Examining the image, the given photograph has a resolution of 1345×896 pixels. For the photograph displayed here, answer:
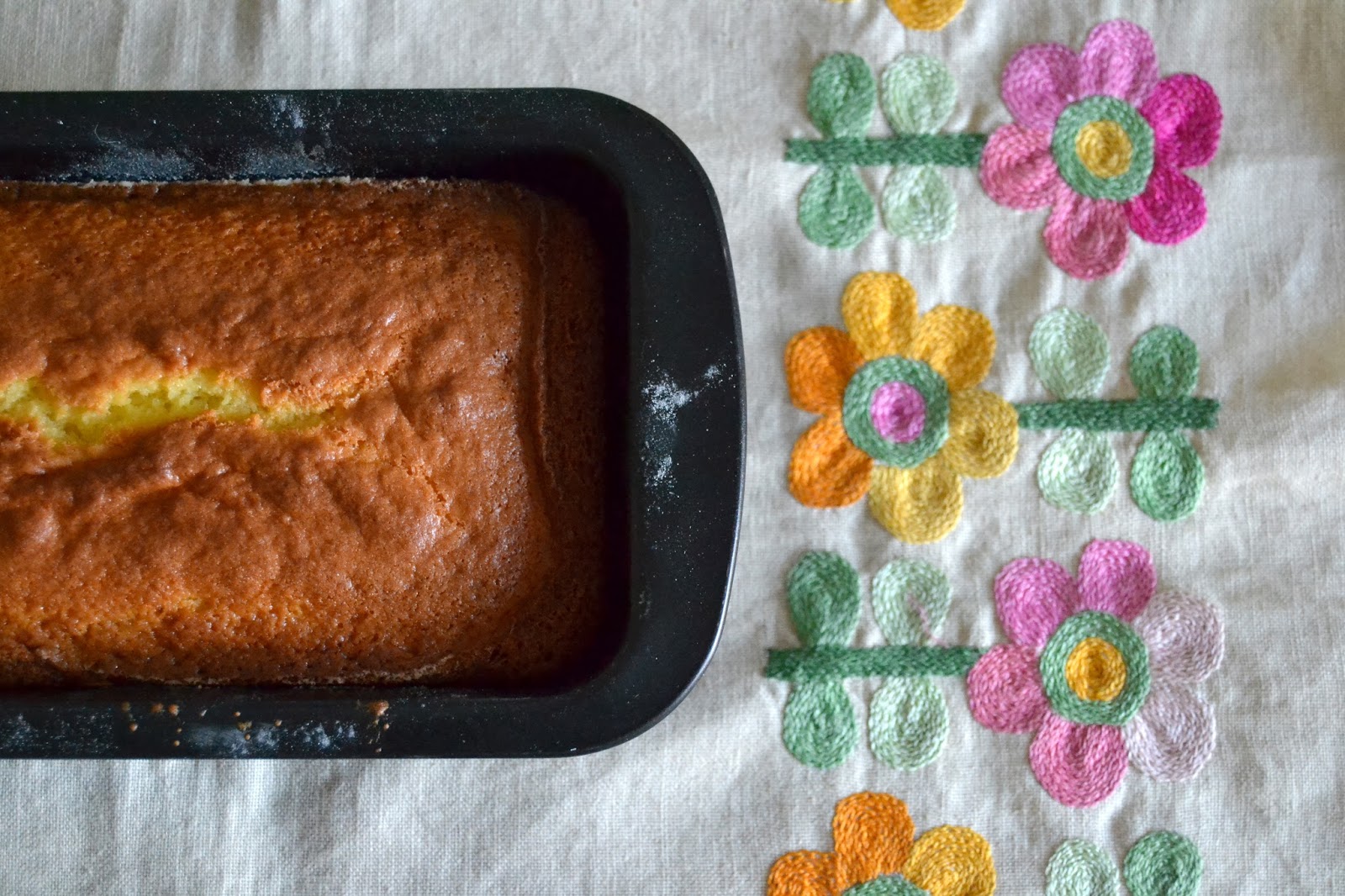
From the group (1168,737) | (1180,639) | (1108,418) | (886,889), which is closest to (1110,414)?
(1108,418)

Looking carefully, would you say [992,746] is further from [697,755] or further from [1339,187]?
[1339,187]

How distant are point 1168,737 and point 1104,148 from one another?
27.2 inches

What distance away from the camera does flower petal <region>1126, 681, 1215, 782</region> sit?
4.06ft

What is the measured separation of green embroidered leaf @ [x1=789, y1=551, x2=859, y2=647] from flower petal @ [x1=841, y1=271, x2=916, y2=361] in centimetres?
26

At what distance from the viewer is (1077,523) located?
4.11 feet

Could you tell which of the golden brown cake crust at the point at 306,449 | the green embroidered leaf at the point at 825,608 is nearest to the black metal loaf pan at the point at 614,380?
the golden brown cake crust at the point at 306,449

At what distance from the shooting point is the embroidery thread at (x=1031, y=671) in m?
1.23

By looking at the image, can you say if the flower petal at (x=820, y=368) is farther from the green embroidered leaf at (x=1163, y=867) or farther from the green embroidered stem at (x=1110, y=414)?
the green embroidered leaf at (x=1163, y=867)

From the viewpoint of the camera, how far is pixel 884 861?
1214 millimetres

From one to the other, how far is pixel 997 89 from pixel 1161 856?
91 centimetres

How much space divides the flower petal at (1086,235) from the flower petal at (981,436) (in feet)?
0.62

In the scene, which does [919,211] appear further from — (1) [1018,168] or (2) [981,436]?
(2) [981,436]

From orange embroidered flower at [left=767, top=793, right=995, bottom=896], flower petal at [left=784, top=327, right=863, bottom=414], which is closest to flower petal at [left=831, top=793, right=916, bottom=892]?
orange embroidered flower at [left=767, top=793, right=995, bottom=896]

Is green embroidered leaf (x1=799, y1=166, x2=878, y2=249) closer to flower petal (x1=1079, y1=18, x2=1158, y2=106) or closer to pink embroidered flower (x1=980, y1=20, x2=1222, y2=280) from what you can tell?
pink embroidered flower (x1=980, y1=20, x2=1222, y2=280)
